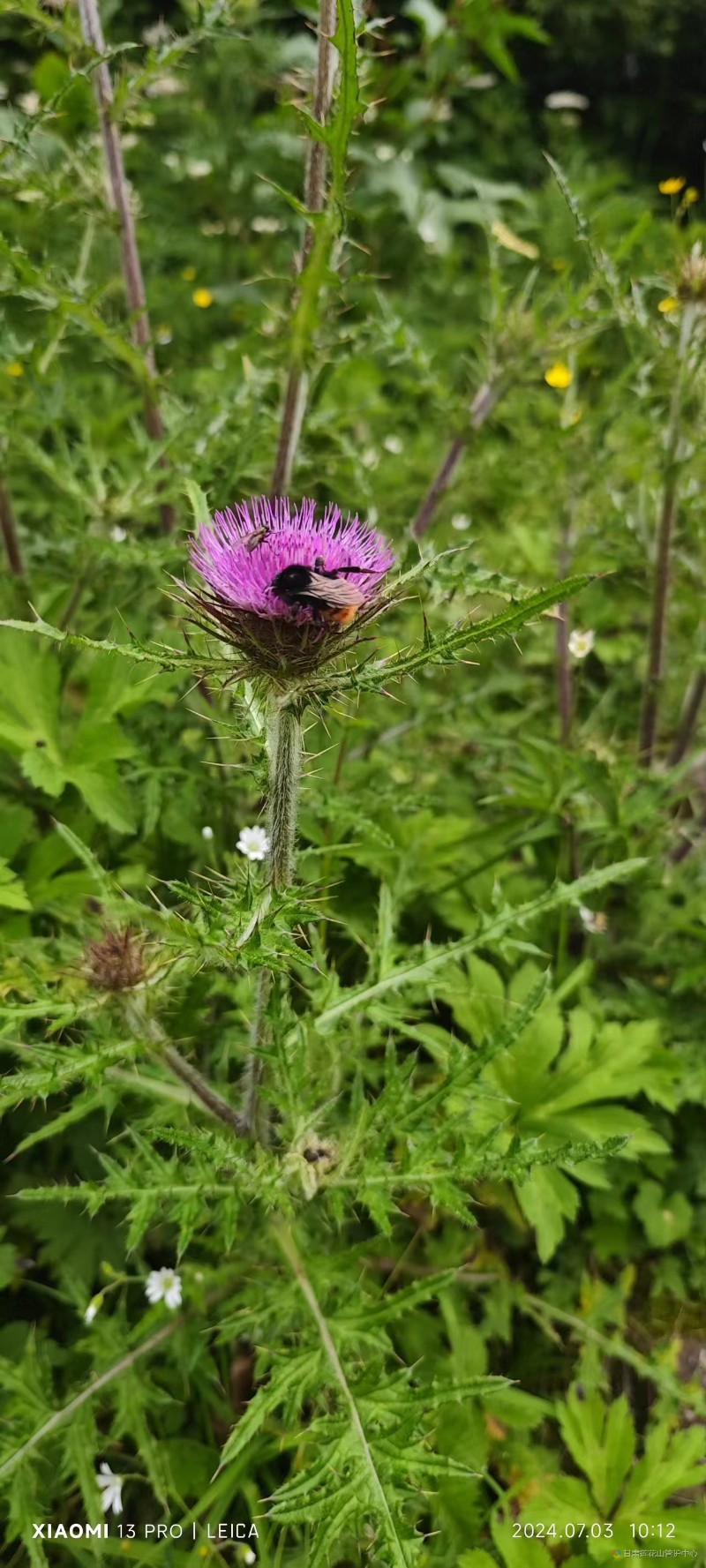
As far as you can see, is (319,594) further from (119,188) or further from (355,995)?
(119,188)

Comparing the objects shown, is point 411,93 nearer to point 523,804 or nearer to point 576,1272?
point 523,804

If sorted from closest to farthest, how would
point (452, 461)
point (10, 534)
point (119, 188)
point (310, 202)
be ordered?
point (310, 202) < point (119, 188) < point (10, 534) < point (452, 461)

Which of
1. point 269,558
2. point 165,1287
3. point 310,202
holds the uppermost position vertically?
point 310,202

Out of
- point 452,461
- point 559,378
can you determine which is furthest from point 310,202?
point 559,378

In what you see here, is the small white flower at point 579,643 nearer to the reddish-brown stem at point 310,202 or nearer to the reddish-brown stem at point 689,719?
the reddish-brown stem at point 689,719

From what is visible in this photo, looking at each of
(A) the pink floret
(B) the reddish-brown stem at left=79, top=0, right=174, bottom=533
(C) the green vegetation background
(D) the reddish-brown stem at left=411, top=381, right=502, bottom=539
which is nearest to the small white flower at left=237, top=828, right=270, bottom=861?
(C) the green vegetation background

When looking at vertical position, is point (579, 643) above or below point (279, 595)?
above

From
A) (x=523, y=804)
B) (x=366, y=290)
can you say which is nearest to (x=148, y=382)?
(x=523, y=804)

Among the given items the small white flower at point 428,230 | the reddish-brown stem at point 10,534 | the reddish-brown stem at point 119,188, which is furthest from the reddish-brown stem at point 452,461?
the small white flower at point 428,230

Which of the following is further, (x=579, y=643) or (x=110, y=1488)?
(x=579, y=643)
